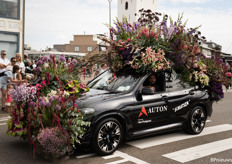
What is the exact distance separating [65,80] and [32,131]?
3.98 ft

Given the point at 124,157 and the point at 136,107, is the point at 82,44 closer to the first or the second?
the point at 136,107

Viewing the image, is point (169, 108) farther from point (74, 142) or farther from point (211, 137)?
point (74, 142)

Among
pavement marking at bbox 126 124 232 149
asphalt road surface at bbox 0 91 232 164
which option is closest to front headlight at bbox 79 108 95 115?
asphalt road surface at bbox 0 91 232 164

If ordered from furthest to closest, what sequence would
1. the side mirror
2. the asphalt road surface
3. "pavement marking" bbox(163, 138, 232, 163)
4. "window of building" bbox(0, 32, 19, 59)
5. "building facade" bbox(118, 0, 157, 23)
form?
"building facade" bbox(118, 0, 157, 23) < "window of building" bbox(0, 32, 19, 59) < the side mirror < "pavement marking" bbox(163, 138, 232, 163) < the asphalt road surface

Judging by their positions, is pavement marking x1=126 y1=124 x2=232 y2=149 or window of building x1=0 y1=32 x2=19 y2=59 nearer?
pavement marking x1=126 y1=124 x2=232 y2=149

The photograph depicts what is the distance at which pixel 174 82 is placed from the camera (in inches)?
267

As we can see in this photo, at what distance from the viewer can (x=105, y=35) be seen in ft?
22.2

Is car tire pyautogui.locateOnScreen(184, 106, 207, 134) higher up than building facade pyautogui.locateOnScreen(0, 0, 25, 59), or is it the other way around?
building facade pyautogui.locateOnScreen(0, 0, 25, 59)

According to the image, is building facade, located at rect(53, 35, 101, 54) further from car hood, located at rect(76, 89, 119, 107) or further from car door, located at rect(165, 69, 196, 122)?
car hood, located at rect(76, 89, 119, 107)

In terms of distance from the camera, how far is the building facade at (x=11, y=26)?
1883 centimetres

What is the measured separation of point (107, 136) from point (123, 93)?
96cm

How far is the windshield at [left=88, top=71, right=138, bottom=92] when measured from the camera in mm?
6121

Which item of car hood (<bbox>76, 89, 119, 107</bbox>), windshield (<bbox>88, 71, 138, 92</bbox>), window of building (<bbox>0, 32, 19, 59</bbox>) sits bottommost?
car hood (<bbox>76, 89, 119, 107</bbox>)

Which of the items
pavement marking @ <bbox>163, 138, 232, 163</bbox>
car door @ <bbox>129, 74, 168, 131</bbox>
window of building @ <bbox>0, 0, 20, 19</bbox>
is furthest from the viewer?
window of building @ <bbox>0, 0, 20, 19</bbox>
